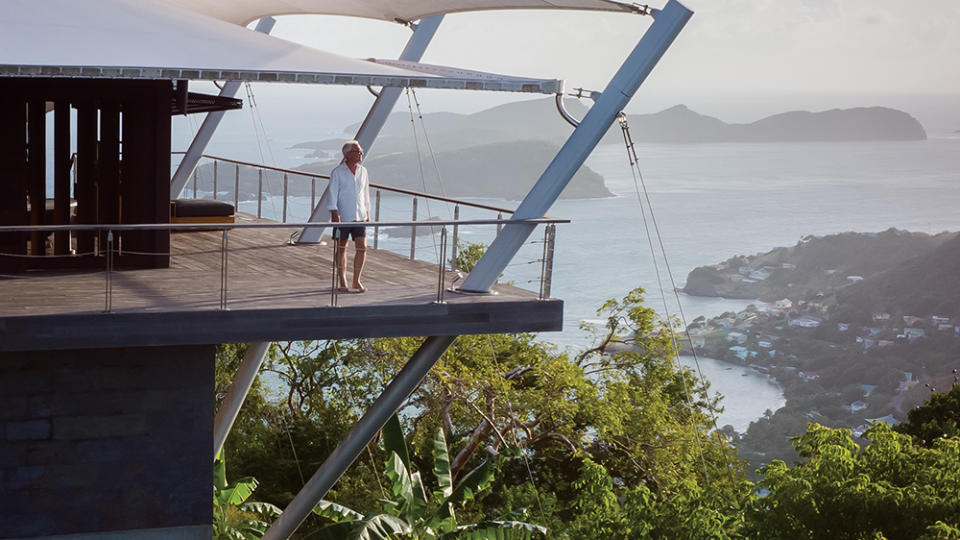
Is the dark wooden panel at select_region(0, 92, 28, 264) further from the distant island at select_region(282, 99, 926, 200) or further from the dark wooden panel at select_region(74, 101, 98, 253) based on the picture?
the distant island at select_region(282, 99, 926, 200)

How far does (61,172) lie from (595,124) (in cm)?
688

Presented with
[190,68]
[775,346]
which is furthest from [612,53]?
[190,68]

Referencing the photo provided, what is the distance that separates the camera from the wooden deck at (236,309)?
11617 mm

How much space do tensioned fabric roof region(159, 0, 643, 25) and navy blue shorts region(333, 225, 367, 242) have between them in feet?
13.8

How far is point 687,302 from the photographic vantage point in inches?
3536

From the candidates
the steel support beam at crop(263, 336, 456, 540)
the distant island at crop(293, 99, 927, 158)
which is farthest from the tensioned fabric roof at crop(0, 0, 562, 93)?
the distant island at crop(293, 99, 927, 158)

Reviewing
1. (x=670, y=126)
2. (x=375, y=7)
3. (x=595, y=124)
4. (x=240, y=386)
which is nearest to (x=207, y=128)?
(x=375, y=7)

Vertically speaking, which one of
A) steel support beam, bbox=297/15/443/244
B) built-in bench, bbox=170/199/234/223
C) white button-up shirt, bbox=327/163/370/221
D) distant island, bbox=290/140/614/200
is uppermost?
steel support beam, bbox=297/15/443/244

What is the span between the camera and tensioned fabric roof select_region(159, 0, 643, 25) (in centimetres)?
1501

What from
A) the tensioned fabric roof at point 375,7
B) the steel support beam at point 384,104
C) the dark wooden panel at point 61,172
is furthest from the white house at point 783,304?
the dark wooden panel at point 61,172

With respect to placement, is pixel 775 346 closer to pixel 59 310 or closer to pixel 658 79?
pixel 658 79

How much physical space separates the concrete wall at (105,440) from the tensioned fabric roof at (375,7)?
6.38m

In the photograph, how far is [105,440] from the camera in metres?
12.3

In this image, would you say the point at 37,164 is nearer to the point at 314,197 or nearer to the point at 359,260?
the point at 359,260
